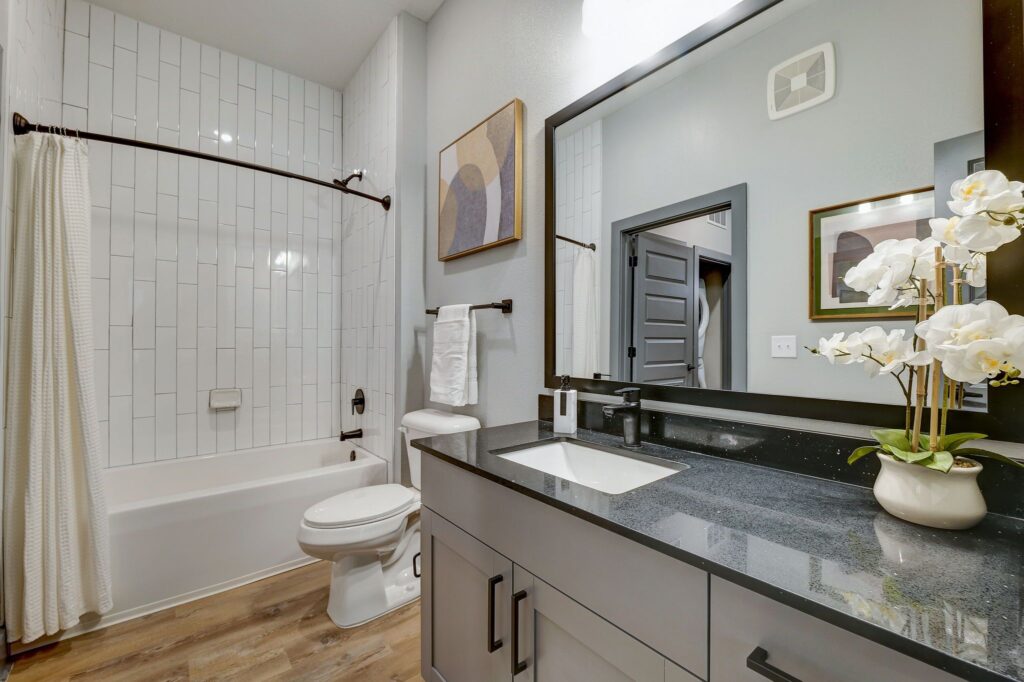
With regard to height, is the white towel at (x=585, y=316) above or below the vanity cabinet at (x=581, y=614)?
A: above

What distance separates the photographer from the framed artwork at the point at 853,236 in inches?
30.6

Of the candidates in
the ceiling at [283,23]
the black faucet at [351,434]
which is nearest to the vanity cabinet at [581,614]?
the black faucet at [351,434]

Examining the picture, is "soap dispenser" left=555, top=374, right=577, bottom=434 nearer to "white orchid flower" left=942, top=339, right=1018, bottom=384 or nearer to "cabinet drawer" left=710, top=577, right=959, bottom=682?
"cabinet drawer" left=710, top=577, right=959, bottom=682

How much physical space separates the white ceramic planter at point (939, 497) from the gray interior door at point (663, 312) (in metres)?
0.50

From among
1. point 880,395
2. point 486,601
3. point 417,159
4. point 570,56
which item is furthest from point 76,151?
point 880,395

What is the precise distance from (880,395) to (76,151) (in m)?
2.60

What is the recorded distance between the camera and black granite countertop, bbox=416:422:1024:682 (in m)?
0.42

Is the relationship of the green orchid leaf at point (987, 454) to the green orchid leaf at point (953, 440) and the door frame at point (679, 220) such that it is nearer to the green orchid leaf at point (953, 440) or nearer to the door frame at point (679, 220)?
the green orchid leaf at point (953, 440)

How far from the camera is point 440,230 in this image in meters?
2.12

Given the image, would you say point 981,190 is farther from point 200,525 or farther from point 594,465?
point 200,525

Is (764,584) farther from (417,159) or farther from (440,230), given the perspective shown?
(417,159)

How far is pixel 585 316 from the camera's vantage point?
1.42 metres

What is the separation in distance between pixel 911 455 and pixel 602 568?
50 centimetres

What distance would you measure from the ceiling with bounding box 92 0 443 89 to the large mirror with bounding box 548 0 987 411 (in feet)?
5.04
